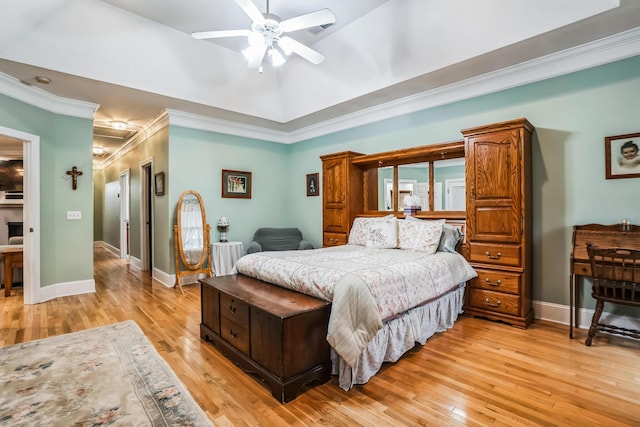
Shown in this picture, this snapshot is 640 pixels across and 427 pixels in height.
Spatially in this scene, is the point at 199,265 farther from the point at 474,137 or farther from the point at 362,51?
the point at 474,137

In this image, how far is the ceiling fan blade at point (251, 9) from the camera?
2422 mm

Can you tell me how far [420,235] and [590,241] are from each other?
152 cm

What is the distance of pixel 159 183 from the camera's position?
5270 mm

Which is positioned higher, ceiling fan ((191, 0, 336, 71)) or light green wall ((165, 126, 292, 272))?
ceiling fan ((191, 0, 336, 71))

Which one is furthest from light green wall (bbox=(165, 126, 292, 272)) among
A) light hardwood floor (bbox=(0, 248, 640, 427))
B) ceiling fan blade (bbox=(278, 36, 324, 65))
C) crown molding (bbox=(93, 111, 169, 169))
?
ceiling fan blade (bbox=(278, 36, 324, 65))

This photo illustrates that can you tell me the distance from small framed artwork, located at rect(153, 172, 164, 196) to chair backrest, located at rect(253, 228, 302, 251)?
175 centimetres

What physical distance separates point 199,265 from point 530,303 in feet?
14.7

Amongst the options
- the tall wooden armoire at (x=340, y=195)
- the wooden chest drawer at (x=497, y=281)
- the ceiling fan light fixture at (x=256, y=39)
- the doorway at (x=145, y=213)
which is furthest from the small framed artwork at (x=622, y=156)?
the doorway at (x=145, y=213)

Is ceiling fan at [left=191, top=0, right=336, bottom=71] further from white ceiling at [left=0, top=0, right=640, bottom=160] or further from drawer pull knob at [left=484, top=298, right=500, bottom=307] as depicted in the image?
drawer pull knob at [left=484, top=298, right=500, bottom=307]

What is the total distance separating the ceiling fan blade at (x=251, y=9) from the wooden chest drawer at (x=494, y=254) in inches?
121

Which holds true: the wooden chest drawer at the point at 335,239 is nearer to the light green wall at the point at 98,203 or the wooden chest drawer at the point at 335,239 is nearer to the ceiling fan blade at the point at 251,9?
the ceiling fan blade at the point at 251,9

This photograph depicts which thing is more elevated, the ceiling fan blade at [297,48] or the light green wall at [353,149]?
the ceiling fan blade at [297,48]

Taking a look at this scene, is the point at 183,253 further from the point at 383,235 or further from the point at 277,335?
the point at 277,335

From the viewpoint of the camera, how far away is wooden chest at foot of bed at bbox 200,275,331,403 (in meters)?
1.96
